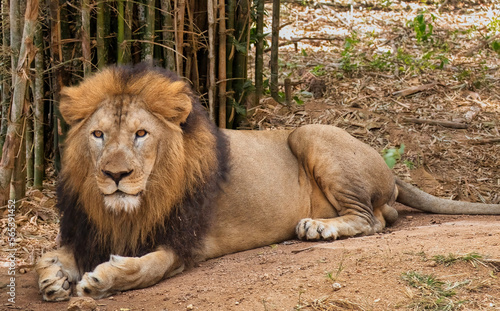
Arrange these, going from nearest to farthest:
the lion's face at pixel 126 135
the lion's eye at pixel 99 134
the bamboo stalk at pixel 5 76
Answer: the lion's face at pixel 126 135 < the lion's eye at pixel 99 134 < the bamboo stalk at pixel 5 76

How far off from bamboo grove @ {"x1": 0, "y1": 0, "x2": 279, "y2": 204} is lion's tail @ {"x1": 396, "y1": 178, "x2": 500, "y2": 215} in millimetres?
1736

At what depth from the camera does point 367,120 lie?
742cm

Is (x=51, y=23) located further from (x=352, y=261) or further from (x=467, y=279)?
(x=467, y=279)

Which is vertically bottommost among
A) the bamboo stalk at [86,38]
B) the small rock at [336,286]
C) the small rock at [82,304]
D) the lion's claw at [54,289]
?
the lion's claw at [54,289]

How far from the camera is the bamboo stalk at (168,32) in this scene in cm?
559

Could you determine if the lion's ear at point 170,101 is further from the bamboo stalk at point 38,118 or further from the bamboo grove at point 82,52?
the bamboo stalk at point 38,118

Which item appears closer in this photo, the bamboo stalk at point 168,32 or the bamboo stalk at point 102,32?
the bamboo stalk at point 102,32

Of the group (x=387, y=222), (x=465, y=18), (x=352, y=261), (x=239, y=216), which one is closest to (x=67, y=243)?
(x=239, y=216)

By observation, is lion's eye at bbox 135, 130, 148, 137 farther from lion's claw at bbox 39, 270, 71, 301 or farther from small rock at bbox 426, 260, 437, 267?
small rock at bbox 426, 260, 437, 267

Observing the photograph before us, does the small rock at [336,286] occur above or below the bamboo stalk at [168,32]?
below

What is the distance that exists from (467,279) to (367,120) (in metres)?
4.23

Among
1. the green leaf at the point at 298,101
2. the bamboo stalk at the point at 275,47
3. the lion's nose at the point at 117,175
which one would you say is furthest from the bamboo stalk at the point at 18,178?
the green leaf at the point at 298,101

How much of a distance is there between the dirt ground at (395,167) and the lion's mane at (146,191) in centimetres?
31

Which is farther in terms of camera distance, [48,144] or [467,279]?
[48,144]
